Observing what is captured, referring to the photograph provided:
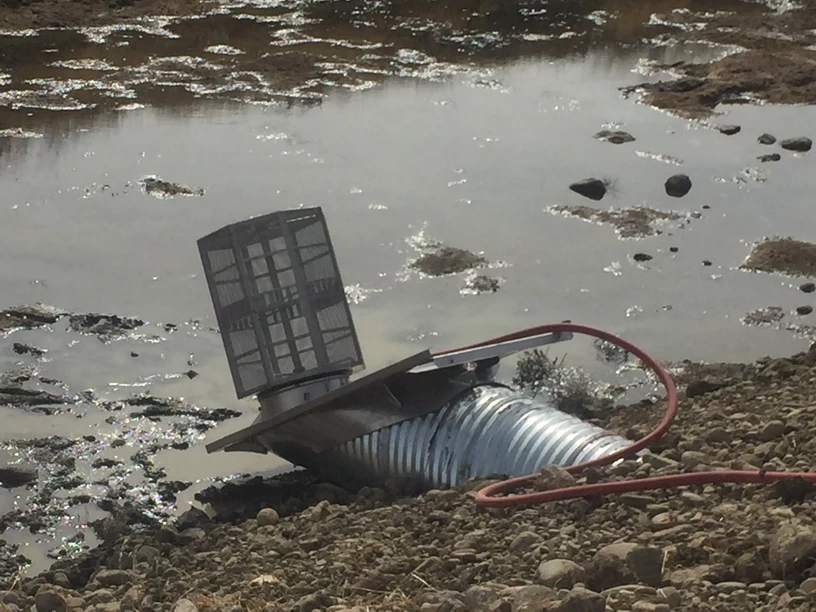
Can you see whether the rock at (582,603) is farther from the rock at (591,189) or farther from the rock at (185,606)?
the rock at (591,189)

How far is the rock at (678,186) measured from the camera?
10.8 meters

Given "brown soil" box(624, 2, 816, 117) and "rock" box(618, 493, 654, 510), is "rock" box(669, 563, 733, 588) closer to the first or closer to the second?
"rock" box(618, 493, 654, 510)

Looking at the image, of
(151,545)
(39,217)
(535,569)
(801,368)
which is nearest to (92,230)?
(39,217)

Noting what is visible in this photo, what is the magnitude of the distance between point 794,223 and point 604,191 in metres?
1.77

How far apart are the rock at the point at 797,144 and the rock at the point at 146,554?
9.06 m

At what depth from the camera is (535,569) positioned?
3.80 meters

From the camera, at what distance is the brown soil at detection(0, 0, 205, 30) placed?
1723 centimetres

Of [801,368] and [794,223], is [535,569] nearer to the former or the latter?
[801,368]

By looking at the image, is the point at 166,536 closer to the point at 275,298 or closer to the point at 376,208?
the point at 275,298

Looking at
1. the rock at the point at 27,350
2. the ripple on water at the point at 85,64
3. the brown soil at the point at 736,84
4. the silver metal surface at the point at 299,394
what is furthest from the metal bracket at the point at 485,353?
the ripple on water at the point at 85,64

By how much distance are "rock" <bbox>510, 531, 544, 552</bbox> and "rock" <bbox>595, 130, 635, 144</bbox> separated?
882 centimetres

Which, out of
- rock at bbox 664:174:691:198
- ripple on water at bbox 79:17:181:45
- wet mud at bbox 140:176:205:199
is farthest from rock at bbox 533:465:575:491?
ripple on water at bbox 79:17:181:45

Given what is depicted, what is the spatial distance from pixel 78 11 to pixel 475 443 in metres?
14.5

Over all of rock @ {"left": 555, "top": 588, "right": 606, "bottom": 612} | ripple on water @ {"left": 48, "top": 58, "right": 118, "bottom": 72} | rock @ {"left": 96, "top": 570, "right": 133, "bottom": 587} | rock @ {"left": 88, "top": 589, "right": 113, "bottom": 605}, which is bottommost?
rock @ {"left": 96, "top": 570, "right": 133, "bottom": 587}
